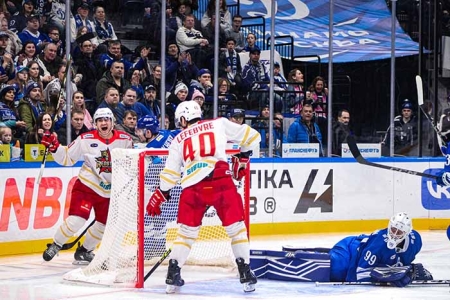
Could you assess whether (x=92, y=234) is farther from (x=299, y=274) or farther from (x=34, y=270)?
(x=299, y=274)

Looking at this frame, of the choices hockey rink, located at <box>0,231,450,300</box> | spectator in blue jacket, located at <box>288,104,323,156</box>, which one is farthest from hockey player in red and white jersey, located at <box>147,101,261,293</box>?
spectator in blue jacket, located at <box>288,104,323,156</box>

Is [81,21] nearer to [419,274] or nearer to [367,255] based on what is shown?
[367,255]

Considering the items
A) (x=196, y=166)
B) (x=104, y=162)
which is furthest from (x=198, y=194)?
(x=104, y=162)

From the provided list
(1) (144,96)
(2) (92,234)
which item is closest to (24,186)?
(2) (92,234)

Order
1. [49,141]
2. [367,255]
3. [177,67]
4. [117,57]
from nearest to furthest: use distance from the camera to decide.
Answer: [367,255] → [49,141] → [117,57] → [177,67]

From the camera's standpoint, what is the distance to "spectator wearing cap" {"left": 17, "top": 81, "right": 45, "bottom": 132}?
8.96m

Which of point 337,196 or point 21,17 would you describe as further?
point 337,196

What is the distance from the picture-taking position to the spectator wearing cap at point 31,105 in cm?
896

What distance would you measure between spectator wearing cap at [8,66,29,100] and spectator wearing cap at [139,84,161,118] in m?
1.28

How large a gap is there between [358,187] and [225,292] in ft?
14.8

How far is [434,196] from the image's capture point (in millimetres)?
11477

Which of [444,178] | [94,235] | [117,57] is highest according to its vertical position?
[117,57]

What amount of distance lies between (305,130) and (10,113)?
11.3 ft

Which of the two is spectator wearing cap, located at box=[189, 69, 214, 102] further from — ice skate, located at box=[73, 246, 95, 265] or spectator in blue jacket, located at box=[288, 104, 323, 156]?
ice skate, located at box=[73, 246, 95, 265]
